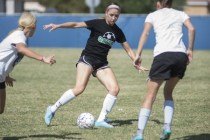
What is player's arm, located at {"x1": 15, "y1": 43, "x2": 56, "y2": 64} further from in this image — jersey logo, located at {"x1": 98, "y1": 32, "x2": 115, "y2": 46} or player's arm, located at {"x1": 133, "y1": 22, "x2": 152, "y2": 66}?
jersey logo, located at {"x1": 98, "y1": 32, "x2": 115, "y2": 46}

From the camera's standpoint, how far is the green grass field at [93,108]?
342 inches

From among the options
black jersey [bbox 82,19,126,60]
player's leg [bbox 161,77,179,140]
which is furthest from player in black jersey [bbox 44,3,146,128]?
player's leg [bbox 161,77,179,140]

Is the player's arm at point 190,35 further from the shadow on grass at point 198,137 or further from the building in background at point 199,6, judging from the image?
the building in background at point 199,6

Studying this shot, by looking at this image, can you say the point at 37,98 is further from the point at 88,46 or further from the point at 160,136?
the point at 160,136

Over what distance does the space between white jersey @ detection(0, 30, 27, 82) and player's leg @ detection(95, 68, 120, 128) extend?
1.87 meters

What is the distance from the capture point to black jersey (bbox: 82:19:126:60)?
9.52 m

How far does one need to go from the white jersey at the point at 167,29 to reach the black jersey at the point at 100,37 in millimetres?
1934

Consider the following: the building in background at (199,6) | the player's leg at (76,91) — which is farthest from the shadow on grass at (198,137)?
the building in background at (199,6)

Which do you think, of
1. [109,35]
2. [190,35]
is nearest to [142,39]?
[190,35]

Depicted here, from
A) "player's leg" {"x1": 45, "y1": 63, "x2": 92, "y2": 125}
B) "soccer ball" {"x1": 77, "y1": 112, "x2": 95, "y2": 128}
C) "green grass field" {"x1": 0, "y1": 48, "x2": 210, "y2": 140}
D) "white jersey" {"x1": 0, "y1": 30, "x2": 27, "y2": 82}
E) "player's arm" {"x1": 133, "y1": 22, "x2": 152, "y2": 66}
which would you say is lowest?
"green grass field" {"x1": 0, "y1": 48, "x2": 210, "y2": 140}

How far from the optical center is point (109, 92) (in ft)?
31.0

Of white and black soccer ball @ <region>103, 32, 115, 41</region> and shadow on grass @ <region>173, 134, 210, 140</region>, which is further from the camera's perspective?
white and black soccer ball @ <region>103, 32, 115, 41</region>

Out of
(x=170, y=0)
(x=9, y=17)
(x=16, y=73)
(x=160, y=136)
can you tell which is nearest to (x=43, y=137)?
(x=160, y=136)

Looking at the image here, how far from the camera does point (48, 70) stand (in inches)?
781
